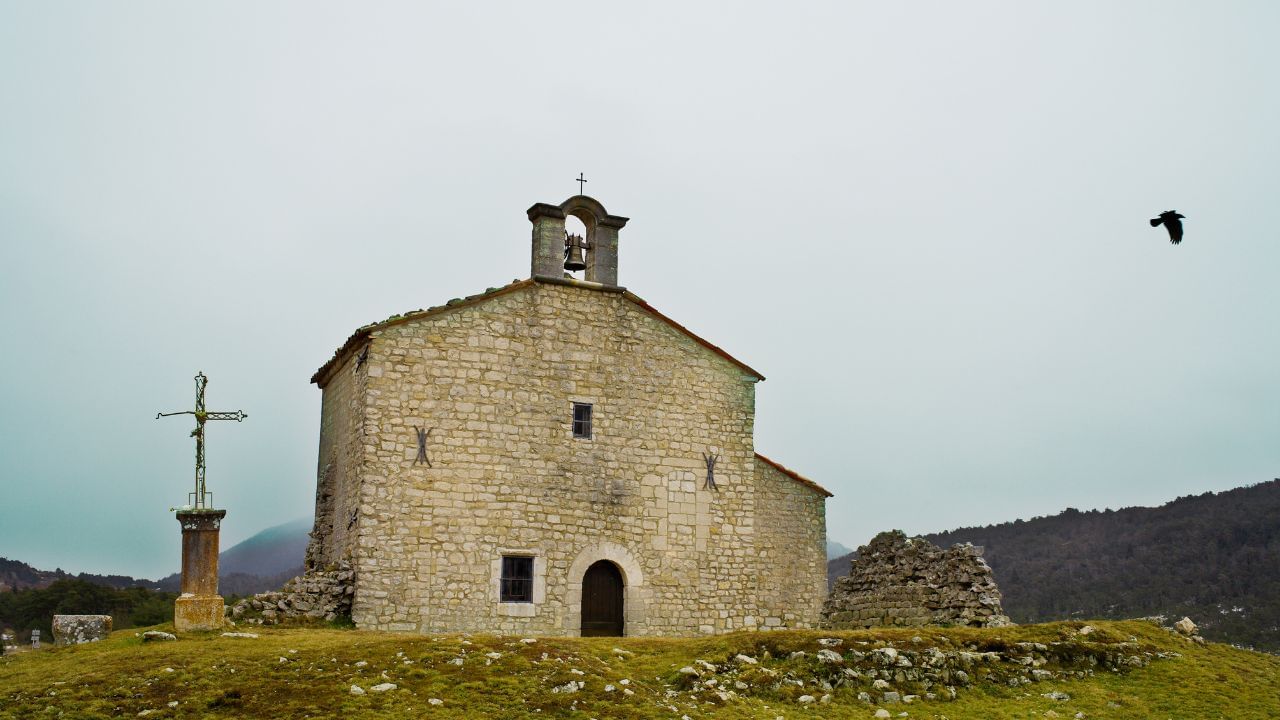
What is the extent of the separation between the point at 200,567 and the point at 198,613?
72 cm

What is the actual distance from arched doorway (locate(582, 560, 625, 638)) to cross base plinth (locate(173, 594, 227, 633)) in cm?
710

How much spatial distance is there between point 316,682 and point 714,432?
12.3m

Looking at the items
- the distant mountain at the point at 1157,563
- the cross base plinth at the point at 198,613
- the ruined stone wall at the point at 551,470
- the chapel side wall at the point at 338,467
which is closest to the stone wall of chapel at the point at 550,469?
the ruined stone wall at the point at 551,470

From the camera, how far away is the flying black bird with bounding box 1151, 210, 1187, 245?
16.4m

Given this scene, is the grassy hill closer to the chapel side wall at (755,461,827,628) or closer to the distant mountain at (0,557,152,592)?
the chapel side wall at (755,461,827,628)

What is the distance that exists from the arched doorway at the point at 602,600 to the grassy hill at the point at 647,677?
17.8 ft

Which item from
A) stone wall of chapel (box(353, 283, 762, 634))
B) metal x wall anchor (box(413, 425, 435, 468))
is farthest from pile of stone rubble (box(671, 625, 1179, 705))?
metal x wall anchor (box(413, 425, 435, 468))

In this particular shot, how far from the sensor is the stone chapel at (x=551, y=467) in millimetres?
21281

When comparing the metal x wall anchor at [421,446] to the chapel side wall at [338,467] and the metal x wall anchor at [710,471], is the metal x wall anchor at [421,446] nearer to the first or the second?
the chapel side wall at [338,467]

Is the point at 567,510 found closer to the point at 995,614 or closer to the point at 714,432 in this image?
the point at 714,432

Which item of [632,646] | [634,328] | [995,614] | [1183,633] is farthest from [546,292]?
[1183,633]

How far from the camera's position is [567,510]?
22469 mm

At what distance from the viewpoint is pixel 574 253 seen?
24.3 meters

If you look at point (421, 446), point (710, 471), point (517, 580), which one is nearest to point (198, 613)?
point (421, 446)
